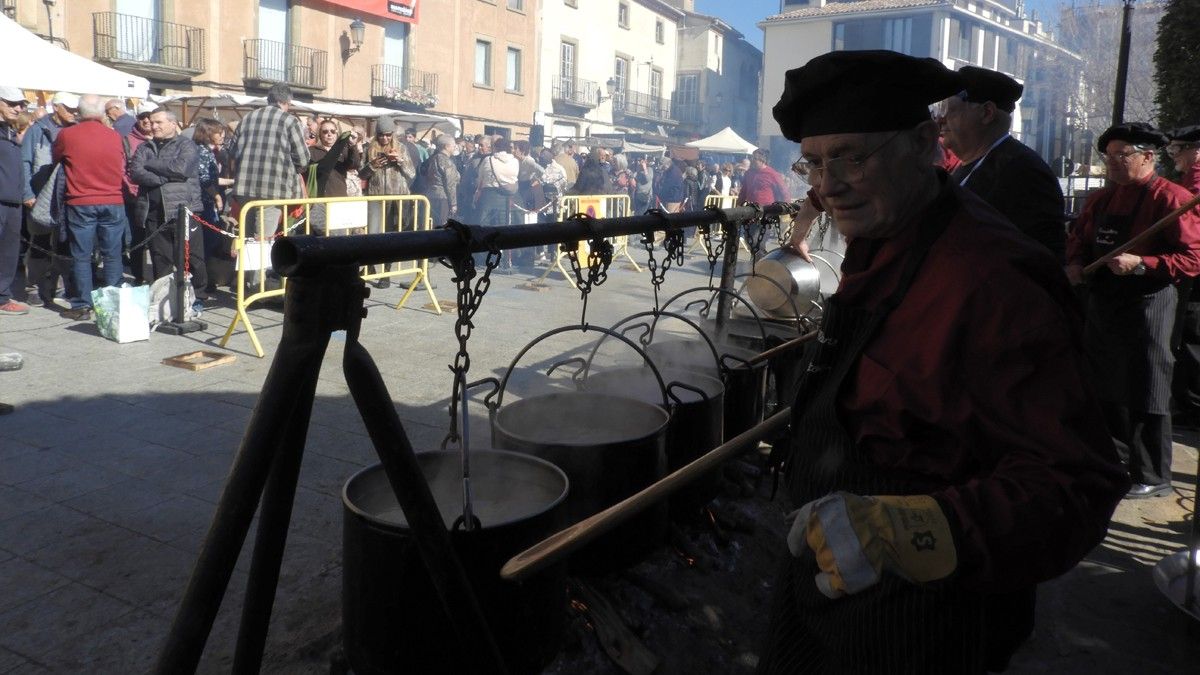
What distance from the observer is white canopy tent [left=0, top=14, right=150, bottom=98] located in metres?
7.26

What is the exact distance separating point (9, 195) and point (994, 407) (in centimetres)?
892

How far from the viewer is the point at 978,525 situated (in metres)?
1.28

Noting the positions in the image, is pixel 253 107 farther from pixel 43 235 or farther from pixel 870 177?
pixel 870 177

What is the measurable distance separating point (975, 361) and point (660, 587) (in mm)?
2061

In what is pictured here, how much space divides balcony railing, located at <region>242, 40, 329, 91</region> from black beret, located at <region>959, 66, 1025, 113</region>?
27.4 m

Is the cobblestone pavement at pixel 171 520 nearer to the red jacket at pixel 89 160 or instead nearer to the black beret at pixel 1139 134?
the red jacket at pixel 89 160

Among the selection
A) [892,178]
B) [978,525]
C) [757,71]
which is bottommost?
[978,525]

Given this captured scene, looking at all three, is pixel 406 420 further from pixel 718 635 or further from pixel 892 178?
pixel 892 178

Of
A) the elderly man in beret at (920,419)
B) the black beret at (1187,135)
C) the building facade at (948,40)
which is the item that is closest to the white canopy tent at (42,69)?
the elderly man in beret at (920,419)

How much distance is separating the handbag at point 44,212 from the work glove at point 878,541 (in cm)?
946

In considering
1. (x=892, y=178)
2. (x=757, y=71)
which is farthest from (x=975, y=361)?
(x=757, y=71)

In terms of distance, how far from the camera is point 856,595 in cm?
157

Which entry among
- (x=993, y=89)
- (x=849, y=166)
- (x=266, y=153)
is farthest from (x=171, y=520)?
(x=266, y=153)

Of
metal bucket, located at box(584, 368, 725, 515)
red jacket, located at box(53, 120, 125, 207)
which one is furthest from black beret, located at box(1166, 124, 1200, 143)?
red jacket, located at box(53, 120, 125, 207)
